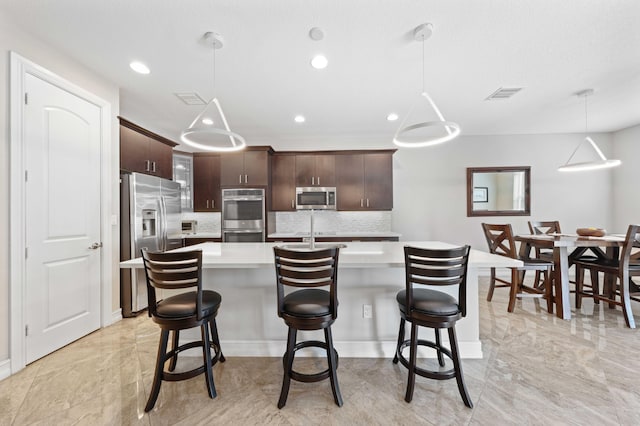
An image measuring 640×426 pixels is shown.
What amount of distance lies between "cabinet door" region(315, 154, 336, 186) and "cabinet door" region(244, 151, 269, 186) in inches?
36.8

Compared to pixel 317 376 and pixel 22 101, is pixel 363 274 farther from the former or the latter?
pixel 22 101

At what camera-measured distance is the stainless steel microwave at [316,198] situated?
473 centimetres

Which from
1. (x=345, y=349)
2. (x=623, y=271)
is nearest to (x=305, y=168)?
(x=345, y=349)

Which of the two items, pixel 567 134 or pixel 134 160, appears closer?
pixel 134 160

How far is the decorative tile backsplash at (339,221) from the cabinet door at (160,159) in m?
2.12

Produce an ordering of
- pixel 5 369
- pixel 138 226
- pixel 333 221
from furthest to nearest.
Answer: pixel 333 221 → pixel 138 226 → pixel 5 369

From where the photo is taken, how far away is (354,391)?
1797 mm

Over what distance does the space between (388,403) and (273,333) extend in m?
1.06

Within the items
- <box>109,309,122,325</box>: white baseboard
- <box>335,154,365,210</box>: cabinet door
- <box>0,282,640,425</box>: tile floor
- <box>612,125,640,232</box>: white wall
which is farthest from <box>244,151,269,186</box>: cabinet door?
<box>612,125,640,232</box>: white wall

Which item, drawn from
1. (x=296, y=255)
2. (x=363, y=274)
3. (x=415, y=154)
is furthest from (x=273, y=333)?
(x=415, y=154)

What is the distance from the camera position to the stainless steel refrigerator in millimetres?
3082

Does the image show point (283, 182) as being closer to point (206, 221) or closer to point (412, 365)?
point (206, 221)

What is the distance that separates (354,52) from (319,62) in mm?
349

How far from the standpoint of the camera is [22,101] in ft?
6.97
